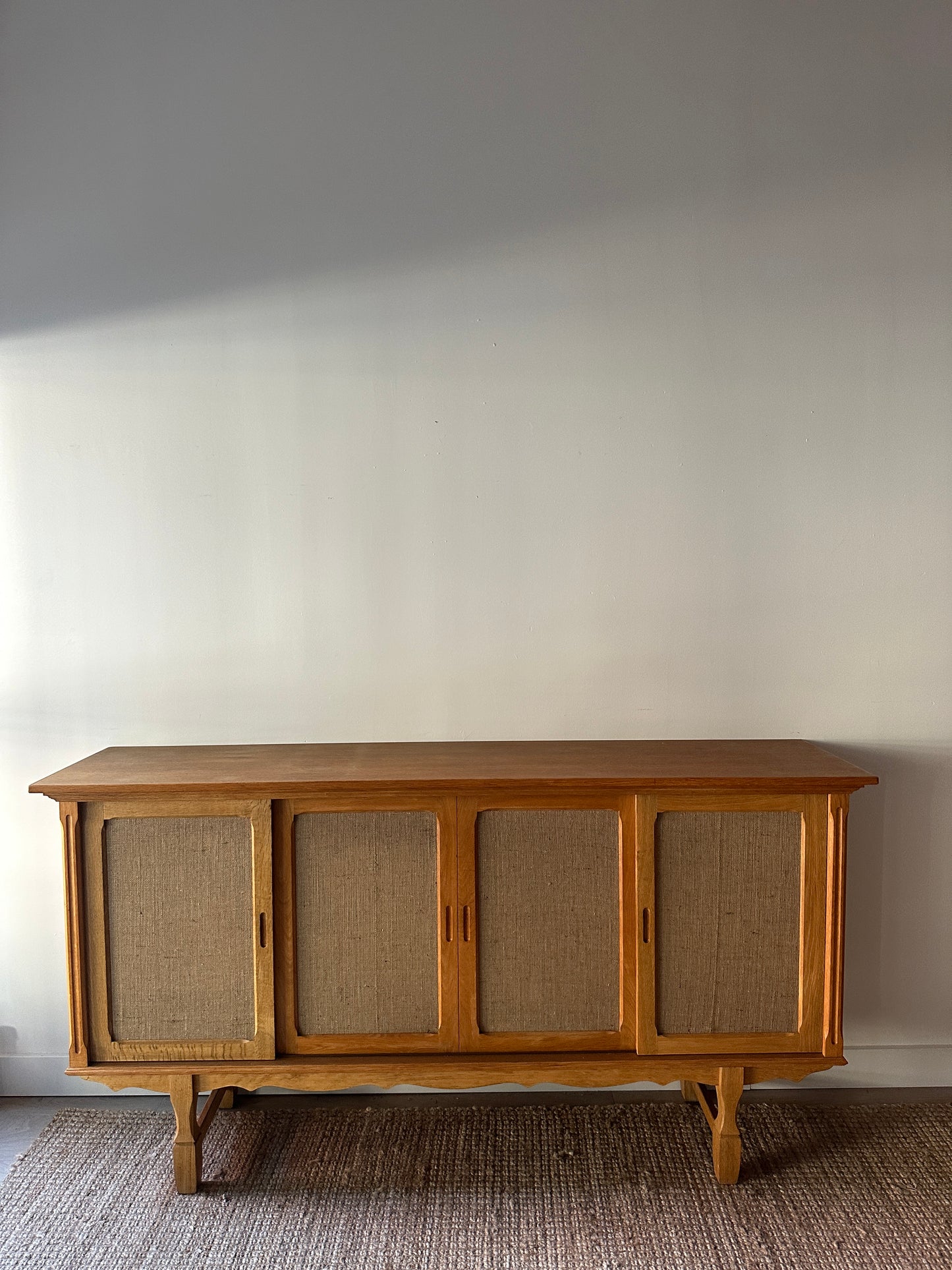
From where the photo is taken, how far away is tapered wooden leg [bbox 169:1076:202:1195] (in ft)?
6.39

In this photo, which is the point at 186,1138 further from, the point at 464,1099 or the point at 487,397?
the point at 487,397

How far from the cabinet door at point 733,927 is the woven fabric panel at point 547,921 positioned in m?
0.08

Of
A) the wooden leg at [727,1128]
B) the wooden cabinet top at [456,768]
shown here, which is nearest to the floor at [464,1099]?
the wooden leg at [727,1128]

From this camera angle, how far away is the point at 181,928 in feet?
6.40

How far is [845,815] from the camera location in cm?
192

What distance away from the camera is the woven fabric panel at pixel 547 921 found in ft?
6.37

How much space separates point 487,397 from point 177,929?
1412 millimetres

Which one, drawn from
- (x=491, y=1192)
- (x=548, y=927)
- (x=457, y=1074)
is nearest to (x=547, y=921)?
(x=548, y=927)

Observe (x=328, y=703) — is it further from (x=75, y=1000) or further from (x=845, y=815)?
(x=845, y=815)

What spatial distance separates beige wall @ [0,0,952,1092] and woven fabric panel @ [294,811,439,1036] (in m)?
0.42

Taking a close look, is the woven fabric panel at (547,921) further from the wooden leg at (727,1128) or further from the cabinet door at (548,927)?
the wooden leg at (727,1128)

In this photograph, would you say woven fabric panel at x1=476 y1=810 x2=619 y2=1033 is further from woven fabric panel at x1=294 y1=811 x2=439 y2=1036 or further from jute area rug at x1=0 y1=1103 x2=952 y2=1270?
jute area rug at x1=0 y1=1103 x2=952 y2=1270

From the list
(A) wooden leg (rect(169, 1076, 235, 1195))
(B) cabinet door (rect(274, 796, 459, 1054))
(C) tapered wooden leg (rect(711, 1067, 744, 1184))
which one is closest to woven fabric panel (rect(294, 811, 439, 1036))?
(B) cabinet door (rect(274, 796, 459, 1054))

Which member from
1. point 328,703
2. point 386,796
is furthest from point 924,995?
point 328,703
